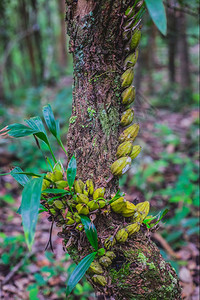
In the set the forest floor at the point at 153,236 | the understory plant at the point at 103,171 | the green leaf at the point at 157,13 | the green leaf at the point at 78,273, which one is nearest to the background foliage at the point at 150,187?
the forest floor at the point at 153,236

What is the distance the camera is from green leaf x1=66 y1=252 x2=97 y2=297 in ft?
2.41

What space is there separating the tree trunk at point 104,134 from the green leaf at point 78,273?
7 centimetres

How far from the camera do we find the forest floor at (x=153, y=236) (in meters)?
1.58

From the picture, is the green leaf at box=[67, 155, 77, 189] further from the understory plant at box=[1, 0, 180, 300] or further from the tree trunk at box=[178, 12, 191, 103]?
the tree trunk at box=[178, 12, 191, 103]

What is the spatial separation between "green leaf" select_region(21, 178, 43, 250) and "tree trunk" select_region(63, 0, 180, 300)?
0.85ft

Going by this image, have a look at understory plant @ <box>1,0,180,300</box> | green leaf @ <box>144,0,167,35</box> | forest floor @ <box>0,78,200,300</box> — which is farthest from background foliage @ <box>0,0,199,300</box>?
green leaf @ <box>144,0,167,35</box>

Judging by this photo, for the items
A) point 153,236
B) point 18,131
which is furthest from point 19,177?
point 153,236

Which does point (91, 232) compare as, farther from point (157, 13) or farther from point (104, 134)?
point (157, 13)

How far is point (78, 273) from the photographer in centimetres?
74

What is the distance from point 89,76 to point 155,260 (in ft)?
2.28

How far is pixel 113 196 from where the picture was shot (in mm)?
874

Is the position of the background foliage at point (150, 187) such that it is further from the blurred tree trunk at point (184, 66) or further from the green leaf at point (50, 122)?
the green leaf at point (50, 122)

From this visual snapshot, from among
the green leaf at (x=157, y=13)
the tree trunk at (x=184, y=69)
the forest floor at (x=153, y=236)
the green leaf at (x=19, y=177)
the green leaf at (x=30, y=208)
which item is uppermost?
the tree trunk at (x=184, y=69)

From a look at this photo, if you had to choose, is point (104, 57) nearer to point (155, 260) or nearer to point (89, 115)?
point (89, 115)
